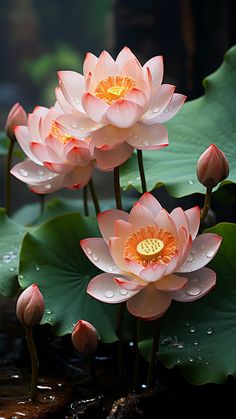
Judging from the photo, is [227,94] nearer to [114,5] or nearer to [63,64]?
[114,5]

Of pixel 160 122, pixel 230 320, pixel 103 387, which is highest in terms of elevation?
pixel 160 122

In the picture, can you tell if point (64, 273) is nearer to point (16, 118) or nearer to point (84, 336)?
point (84, 336)

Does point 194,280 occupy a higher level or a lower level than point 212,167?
lower

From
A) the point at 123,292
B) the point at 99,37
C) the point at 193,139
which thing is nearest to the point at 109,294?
the point at 123,292

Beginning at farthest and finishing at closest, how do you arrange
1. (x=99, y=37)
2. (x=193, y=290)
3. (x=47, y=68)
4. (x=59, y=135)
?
(x=47, y=68) → (x=99, y=37) → (x=59, y=135) → (x=193, y=290)

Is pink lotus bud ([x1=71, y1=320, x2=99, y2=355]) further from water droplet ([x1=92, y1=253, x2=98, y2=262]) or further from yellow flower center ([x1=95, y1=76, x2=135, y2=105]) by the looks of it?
yellow flower center ([x1=95, y1=76, x2=135, y2=105])

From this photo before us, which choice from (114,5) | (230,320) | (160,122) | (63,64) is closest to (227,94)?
(160,122)

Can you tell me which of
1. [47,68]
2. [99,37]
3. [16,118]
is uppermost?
[16,118]
